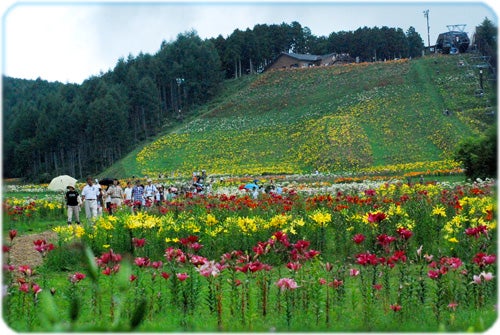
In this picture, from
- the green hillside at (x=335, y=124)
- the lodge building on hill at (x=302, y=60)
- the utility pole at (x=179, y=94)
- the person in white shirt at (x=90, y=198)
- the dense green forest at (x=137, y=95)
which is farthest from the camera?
the lodge building on hill at (x=302, y=60)

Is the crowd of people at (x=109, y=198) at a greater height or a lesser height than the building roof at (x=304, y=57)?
lesser

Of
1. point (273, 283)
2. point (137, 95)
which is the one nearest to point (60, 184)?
point (273, 283)

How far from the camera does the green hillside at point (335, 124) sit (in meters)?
35.3

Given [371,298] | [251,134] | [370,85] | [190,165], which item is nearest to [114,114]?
[190,165]

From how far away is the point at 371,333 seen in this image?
13.6 feet

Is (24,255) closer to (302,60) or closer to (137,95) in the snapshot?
(137,95)

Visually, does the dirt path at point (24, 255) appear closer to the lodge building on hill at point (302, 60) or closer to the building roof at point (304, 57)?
the lodge building on hill at point (302, 60)

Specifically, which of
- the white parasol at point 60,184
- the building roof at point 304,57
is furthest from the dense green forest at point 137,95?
the building roof at point 304,57

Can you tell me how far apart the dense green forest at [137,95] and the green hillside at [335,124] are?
2.31 m

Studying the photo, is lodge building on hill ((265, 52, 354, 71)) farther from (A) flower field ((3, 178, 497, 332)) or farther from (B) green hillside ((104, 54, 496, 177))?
(A) flower field ((3, 178, 497, 332))

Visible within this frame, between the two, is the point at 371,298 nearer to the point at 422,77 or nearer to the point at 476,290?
the point at 476,290

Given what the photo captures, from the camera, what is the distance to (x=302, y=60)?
6788 cm

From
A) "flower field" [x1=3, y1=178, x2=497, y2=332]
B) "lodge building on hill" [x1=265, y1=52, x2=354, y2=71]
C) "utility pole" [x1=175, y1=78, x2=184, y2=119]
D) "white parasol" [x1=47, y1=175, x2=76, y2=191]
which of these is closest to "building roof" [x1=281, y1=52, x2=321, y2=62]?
"lodge building on hill" [x1=265, y1=52, x2=354, y2=71]

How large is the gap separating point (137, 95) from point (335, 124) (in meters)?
18.3
